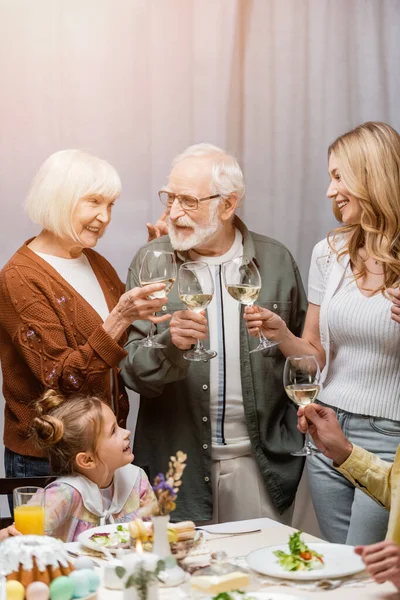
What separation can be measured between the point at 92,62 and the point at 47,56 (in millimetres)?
186

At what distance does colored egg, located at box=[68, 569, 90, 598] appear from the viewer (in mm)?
1693

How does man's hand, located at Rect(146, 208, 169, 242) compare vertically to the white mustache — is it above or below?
below

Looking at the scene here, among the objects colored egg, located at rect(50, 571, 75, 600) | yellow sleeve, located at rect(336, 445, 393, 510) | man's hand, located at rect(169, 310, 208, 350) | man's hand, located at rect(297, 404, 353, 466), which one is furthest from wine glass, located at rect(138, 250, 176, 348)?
colored egg, located at rect(50, 571, 75, 600)

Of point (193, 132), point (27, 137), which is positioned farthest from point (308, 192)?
point (27, 137)

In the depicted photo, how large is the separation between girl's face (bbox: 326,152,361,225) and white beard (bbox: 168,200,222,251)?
1.41 ft

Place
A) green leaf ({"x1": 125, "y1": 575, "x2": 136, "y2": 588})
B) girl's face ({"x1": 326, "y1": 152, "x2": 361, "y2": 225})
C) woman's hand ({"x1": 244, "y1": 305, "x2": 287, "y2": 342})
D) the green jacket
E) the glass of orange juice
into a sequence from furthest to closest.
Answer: the green jacket → girl's face ({"x1": 326, "y1": 152, "x2": 361, "y2": 225}) → woman's hand ({"x1": 244, "y1": 305, "x2": 287, "y2": 342}) → the glass of orange juice → green leaf ({"x1": 125, "y1": 575, "x2": 136, "y2": 588})

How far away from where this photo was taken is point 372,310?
2.76 metres

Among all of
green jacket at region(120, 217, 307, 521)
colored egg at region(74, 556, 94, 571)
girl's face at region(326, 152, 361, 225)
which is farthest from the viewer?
green jacket at region(120, 217, 307, 521)

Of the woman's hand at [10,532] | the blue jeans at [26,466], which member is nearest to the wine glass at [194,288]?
the blue jeans at [26,466]

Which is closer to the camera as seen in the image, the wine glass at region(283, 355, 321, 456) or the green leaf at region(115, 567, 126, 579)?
the green leaf at region(115, 567, 126, 579)

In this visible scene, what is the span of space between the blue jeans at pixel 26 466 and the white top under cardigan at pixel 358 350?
0.92 m

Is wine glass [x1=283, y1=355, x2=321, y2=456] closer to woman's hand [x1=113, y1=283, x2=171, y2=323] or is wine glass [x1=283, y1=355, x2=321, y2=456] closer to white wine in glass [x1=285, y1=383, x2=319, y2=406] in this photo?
white wine in glass [x1=285, y1=383, x2=319, y2=406]

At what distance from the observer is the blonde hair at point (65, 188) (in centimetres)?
301

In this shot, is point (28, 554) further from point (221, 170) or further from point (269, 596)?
point (221, 170)
